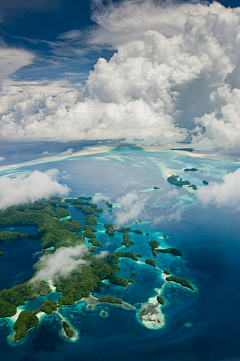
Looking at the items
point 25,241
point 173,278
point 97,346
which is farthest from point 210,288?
point 25,241

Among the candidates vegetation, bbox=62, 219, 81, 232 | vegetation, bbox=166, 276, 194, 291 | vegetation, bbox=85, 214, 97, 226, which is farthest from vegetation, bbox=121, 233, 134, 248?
vegetation, bbox=166, 276, 194, 291

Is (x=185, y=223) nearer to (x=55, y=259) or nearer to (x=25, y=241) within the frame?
(x=55, y=259)

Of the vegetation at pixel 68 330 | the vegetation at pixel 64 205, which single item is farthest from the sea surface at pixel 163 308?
the vegetation at pixel 64 205

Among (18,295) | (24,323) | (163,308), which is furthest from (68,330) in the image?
(163,308)

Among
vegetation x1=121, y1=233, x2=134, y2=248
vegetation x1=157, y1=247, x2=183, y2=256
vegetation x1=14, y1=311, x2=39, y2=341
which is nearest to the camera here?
vegetation x1=14, y1=311, x2=39, y2=341

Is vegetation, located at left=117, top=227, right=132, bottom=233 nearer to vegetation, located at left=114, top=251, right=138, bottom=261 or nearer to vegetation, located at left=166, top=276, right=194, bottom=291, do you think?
vegetation, located at left=114, top=251, right=138, bottom=261

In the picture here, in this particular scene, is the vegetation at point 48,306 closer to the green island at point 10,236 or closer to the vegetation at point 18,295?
the vegetation at point 18,295

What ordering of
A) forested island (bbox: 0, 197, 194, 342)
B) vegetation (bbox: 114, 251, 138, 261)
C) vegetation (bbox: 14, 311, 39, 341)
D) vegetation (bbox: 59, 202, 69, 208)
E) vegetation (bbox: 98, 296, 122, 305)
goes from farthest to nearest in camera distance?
vegetation (bbox: 59, 202, 69, 208) → vegetation (bbox: 114, 251, 138, 261) → vegetation (bbox: 98, 296, 122, 305) → forested island (bbox: 0, 197, 194, 342) → vegetation (bbox: 14, 311, 39, 341)
